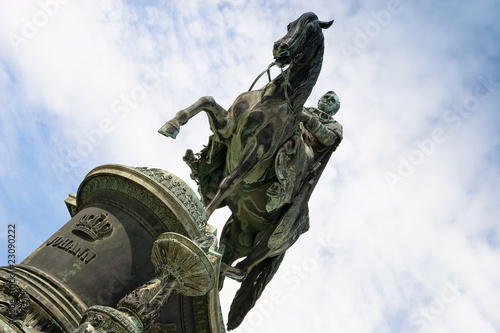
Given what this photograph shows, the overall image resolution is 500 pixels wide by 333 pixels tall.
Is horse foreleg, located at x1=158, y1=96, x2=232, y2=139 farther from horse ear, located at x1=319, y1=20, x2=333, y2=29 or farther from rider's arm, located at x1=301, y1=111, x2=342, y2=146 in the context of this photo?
horse ear, located at x1=319, y1=20, x2=333, y2=29

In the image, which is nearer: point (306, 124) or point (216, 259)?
point (216, 259)

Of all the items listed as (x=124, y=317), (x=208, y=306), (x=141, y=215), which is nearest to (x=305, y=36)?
(x=141, y=215)

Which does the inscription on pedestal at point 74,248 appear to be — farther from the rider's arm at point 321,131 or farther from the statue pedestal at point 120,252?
the rider's arm at point 321,131

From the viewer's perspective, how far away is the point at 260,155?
970 cm

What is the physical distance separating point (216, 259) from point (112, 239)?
1.57 metres

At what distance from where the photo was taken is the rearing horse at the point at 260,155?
31.1 feet

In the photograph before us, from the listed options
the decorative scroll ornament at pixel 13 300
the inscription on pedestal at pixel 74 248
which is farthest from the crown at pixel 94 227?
the decorative scroll ornament at pixel 13 300

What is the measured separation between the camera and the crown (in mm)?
8609

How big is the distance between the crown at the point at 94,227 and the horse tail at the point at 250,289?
3.29 meters

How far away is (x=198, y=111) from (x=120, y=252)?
2442mm

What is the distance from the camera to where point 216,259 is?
26.6 ft

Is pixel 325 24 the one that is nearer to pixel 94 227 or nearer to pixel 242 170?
pixel 242 170

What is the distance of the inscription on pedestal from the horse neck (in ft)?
12.8

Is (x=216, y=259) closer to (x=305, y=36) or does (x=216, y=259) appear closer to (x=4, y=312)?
(x=4, y=312)
